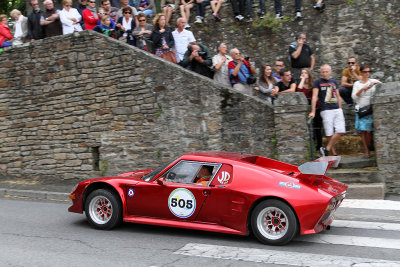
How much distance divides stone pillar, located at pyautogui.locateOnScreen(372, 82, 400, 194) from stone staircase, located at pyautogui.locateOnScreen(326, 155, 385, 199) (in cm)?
25

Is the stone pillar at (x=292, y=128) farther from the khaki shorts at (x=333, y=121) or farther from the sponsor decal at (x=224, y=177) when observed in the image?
the sponsor decal at (x=224, y=177)

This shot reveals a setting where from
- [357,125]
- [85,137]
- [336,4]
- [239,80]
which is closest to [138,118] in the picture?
[85,137]

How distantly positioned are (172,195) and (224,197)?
813 mm

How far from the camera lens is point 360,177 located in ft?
31.3

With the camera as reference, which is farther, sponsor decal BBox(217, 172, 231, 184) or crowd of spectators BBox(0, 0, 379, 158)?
crowd of spectators BBox(0, 0, 379, 158)

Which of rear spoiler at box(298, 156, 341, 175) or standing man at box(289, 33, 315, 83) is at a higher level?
standing man at box(289, 33, 315, 83)

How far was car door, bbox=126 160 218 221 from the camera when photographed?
261 inches

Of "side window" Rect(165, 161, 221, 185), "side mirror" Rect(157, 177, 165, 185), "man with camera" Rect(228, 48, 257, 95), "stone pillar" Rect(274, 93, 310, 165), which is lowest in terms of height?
"side mirror" Rect(157, 177, 165, 185)

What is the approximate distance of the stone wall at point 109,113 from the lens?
1067 centimetres

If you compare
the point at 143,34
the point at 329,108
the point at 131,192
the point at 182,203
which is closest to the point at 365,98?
the point at 329,108

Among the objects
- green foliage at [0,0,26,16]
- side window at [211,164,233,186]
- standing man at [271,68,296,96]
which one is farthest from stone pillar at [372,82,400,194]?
green foliage at [0,0,26,16]

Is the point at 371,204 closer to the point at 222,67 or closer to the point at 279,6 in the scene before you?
the point at 222,67

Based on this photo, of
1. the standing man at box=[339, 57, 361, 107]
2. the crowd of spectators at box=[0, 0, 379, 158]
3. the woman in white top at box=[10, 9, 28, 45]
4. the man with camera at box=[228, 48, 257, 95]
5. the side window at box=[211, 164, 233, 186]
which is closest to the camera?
the side window at box=[211, 164, 233, 186]

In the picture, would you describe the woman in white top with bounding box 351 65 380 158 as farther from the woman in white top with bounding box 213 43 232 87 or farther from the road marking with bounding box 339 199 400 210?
the woman in white top with bounding box 213 43 232 87
